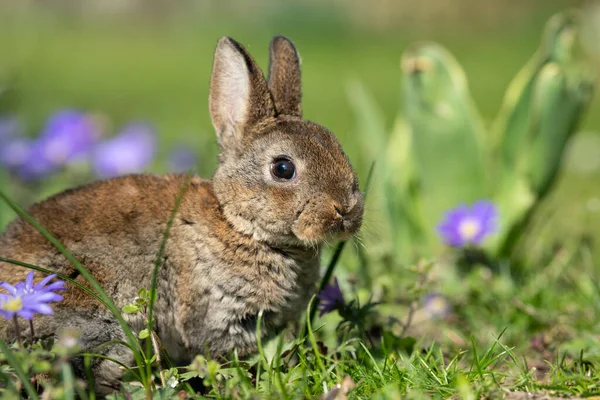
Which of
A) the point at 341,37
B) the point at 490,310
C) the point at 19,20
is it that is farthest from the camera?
the point at 341,37

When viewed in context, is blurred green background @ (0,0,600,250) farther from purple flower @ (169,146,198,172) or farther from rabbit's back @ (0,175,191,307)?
rabbit's back @ (0,175,191,307)

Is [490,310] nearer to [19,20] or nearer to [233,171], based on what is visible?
[233,171]

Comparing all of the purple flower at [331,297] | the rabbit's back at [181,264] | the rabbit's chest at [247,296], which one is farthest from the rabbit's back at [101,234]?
the purple flower at [331,297]

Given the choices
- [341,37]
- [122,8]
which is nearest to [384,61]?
[341,37]

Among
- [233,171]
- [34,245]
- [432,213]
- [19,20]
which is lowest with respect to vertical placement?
[432,213]

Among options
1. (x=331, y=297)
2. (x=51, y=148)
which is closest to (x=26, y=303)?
(x=331, y=297)

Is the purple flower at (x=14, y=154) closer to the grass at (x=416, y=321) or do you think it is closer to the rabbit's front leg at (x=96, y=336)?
the grass at (x=416, y=321)

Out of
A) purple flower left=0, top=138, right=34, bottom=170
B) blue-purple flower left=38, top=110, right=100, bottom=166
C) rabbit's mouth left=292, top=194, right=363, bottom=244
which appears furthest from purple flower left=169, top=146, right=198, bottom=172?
rabbit's mouth left=292, top=194, right=363, bottom=244
